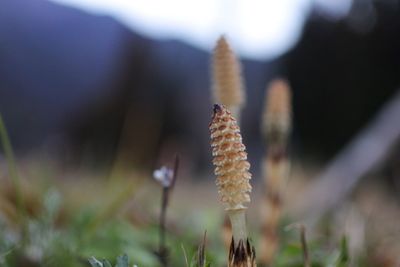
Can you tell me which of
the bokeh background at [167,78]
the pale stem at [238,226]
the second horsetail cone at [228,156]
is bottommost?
the pale stem at [238,226]

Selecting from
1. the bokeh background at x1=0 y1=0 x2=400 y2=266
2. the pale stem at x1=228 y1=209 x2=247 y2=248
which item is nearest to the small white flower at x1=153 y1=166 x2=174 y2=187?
the pale stem at x1=228 y1=209 x2=247 y2=248

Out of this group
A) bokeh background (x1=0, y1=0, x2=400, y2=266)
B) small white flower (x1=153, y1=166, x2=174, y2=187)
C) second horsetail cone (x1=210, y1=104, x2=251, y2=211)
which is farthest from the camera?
bokeh background (x1=0, y1=0, x2=400, y2=266)

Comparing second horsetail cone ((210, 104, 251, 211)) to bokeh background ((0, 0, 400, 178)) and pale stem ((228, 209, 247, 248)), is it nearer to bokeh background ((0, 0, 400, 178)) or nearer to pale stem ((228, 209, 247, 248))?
pale stem ((228, 209, 247, 248))

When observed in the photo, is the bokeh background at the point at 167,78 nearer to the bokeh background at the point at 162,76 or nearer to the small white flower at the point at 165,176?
the bokeh background at the point at 162,76

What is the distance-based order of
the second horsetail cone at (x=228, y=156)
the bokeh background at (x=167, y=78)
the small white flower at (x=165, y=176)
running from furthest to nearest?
1. the bokeh background at (x=167, y=78)
2. the small white flower at (x=165, y=176)
3. the second horsetail cone at (x=228, y=156)

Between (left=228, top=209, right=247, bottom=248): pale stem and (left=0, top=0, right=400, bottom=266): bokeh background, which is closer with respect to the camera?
(left=228, top=209, right=247, bottom=248): pale stem

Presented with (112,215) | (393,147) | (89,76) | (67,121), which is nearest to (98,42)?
(89,76)

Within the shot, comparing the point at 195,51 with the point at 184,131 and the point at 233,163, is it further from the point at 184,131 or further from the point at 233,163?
the point at 233,163

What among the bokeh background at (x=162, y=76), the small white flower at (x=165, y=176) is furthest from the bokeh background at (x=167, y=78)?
the small white flower at (x=165, y=176)
